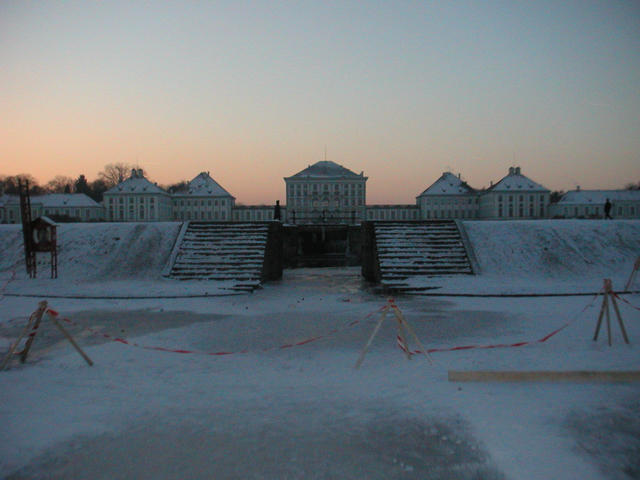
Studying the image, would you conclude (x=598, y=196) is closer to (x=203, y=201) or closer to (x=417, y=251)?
(x=203, y=201)

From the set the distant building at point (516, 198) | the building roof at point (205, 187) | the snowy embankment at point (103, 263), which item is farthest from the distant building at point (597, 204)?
the snowy embankment at point (103, 263)

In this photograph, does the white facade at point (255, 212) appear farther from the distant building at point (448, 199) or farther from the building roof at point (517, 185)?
the building roof at point (517, 185)

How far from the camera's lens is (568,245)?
21.5 meters

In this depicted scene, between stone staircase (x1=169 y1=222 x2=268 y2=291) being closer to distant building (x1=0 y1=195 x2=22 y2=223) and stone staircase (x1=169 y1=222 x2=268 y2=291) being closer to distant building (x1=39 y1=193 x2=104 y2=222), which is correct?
distant building (x1=39 y1=193 x2=104 y2=222)

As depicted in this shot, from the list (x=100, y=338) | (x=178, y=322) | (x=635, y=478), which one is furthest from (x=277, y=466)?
(x=178, y=322)

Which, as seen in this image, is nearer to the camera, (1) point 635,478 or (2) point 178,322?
(1) point 635,478

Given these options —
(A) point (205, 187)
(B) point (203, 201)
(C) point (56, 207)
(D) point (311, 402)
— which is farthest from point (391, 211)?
(D) point (311, 402)

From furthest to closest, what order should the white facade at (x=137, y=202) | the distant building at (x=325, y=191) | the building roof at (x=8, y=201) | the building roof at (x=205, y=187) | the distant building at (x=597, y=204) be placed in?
the building roof at (x=205, y=187) → the white facade at (x=137, y=202) → the building roof at (x=8, y=201) → the distant building at (x=325, y=191) → the distant building at (x=597, y=204)

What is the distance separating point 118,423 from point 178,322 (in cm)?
611

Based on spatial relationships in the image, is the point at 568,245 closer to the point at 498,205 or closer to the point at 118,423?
the point at 118,423

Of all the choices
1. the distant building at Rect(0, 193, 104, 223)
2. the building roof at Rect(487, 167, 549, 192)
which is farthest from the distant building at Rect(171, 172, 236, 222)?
the building roof at Rect(487, 167, 549, 192)

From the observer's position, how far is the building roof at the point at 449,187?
97562 mm

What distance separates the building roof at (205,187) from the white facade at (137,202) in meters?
5.30

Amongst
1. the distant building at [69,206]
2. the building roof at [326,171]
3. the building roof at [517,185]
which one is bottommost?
the distant building at [69,206]
